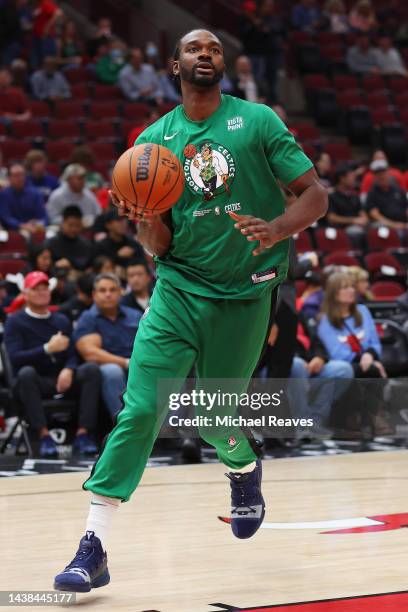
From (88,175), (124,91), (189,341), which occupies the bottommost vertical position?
(189,341)

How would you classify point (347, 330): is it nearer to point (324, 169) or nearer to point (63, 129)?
point (324, 169)

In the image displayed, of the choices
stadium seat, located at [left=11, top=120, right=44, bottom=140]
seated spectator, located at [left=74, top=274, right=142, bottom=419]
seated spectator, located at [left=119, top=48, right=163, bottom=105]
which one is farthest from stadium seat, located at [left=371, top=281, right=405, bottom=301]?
seated spectator, located at [left=119, top=48, right=163, bottom=105]

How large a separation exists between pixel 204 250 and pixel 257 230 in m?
0.34

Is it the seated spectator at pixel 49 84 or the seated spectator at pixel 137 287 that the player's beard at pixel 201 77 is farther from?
the seated spectator at pixel 49 84

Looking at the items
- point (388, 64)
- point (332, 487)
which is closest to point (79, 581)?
point (332, 487)

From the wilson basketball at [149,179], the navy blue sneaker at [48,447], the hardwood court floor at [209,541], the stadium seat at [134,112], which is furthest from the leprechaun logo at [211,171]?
the stadium seat at [134,112]

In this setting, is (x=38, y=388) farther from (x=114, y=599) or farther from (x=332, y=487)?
(x=114, y=599)

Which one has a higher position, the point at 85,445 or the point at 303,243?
the point at 303,243

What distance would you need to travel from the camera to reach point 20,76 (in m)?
15.5

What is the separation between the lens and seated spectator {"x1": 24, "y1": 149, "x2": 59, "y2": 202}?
40.8ft

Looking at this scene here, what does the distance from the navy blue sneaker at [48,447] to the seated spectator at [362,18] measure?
13.5m

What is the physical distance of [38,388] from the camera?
813 centimetres

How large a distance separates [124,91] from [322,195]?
40.5 ft

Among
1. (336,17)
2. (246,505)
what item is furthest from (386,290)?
(336,17)
